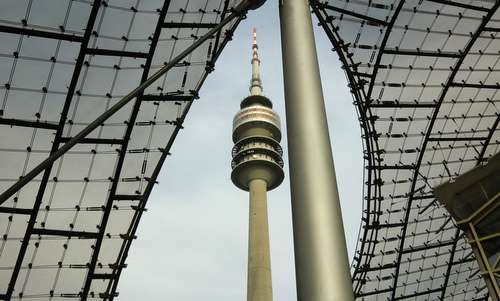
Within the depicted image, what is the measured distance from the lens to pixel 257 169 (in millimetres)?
60062

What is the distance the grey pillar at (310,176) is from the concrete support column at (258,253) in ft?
154

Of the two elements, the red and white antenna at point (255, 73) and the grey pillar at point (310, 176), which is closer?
the grey pillar at point (310, 176)

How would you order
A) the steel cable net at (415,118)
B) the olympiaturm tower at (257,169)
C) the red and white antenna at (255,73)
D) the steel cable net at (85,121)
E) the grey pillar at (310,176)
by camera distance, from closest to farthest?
the grey pillar at (310,176) < the steel cable net at (85,121) < the steel cable net at (415,118) < the olympiaturm tower at (257,169) < the red and white antenna at (255,73)

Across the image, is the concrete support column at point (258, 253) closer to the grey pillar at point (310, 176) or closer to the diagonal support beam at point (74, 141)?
the diagonal support beam at point (74, 141)

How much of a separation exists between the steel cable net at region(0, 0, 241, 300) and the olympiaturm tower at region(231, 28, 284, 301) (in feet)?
80.6

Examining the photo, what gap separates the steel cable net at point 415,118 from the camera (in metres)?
30.3

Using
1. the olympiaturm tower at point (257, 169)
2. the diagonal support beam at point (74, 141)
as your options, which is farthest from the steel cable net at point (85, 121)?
the olympiaturm tower at point (257, 169)

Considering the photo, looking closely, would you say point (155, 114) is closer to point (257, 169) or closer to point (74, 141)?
point (74, 141)

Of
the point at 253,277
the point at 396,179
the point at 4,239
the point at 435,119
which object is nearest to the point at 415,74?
the point at 435,119

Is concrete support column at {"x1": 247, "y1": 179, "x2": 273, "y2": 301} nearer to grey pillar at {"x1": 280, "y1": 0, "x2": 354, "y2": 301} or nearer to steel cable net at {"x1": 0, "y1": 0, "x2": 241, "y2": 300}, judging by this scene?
steel cable net at {"x1": 0, "y1": 0, "x2": 241, "y2": 300}

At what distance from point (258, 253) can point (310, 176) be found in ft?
164

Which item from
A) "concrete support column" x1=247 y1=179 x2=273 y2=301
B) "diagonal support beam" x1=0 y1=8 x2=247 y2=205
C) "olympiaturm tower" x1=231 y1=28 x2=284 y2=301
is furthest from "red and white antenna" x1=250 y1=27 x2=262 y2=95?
"diagonal support beam" x1=0 y1=8 x2=247 y2=205

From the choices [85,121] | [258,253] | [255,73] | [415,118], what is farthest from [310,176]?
[255,73]

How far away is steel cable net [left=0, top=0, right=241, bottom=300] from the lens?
934 inches
